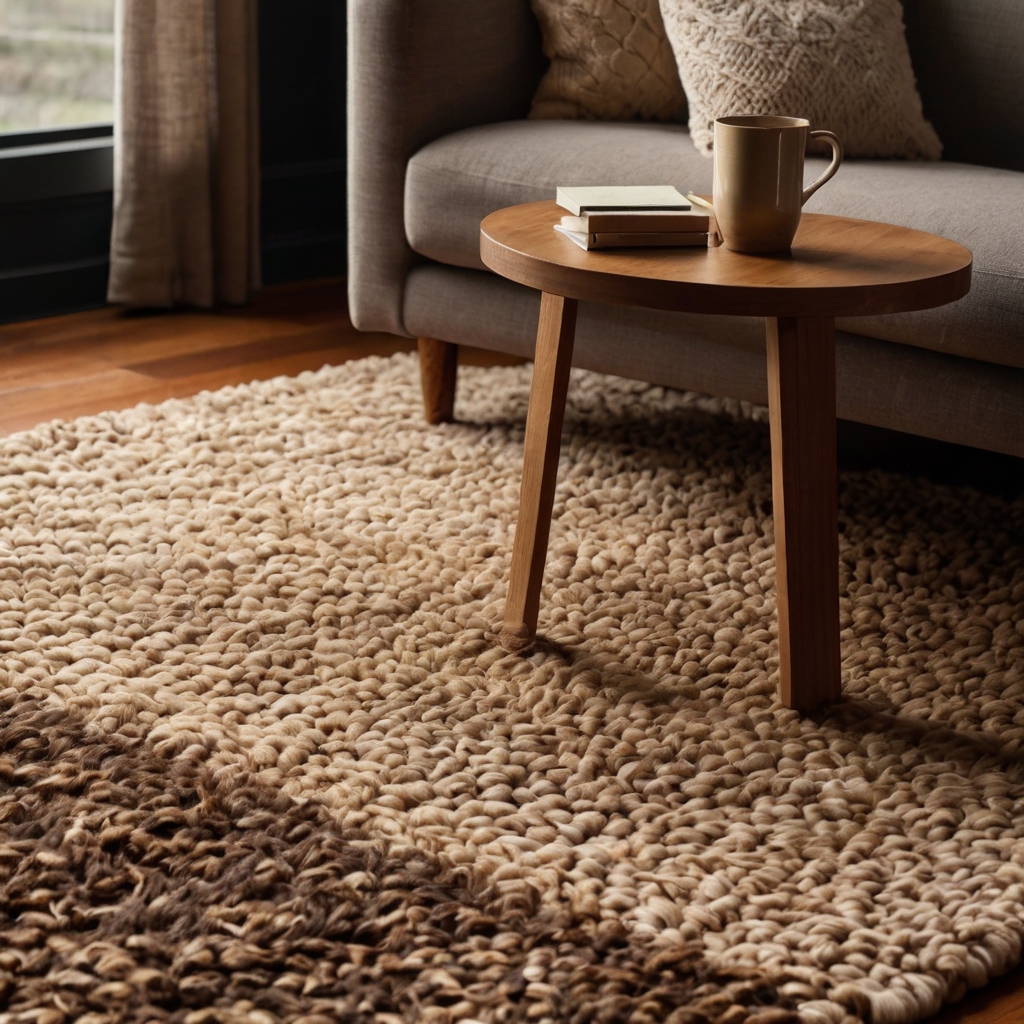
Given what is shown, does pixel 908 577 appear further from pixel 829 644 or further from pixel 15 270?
pixel 15 270

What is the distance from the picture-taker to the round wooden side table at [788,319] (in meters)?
1.34

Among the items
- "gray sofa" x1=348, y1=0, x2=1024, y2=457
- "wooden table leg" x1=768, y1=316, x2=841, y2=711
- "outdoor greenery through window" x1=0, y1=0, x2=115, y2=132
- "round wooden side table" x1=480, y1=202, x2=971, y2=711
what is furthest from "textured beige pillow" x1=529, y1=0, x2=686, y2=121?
"outdoor greenery through window" x1=0, y1=0, x2=115, y2=132

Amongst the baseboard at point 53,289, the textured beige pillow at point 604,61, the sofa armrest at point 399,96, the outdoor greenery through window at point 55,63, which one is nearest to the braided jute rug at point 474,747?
the sofa armrest at point 399,96

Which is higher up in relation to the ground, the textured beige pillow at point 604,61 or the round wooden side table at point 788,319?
the textured beige pillow at point 604,61

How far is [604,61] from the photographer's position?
94.2 inches

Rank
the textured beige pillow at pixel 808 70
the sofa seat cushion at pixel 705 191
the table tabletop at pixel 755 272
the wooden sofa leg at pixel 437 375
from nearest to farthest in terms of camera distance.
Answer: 1. the table tabletop at pixel 755 272
2. the sofa seat cushion at pixel 705 191
3. the textured beige pillow at pixel 808 70
4. the wooden sofa leg at pixel 437 375

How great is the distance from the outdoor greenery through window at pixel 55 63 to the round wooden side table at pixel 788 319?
72.5 inches

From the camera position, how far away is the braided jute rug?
1.09 m

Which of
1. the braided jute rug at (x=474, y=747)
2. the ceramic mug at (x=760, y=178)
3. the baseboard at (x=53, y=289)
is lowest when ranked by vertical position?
the baseboard at (x=53, y=289)

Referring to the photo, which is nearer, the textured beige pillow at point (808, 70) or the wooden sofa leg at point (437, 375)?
the textured beige pillow at point (808, 70)

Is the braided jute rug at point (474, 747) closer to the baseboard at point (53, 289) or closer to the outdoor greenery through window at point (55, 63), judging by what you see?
the baseboard at point (53, 289)

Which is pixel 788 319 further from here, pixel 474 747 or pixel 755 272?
pixel 474 747

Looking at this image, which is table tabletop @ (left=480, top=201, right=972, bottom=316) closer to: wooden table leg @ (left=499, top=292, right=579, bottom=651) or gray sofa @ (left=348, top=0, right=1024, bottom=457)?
wooden table leg @ (left=499, top=292, right=579, bottom=651)

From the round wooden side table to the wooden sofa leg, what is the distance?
0.75m
